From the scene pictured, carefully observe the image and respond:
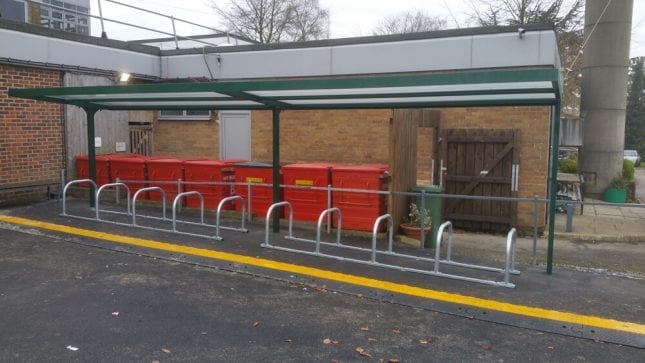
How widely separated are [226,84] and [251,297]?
8.50ft

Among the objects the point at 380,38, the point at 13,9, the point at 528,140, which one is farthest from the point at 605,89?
the point at 13,9

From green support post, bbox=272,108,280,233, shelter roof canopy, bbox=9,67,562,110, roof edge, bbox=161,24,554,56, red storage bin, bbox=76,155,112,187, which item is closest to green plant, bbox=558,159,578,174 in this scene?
roof edge, bbox=161,24,554,56

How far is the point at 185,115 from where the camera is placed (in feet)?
48.7

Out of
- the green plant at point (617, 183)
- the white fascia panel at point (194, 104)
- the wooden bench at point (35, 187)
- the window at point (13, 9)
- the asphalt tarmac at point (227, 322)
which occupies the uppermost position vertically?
the window at point (13, 9)

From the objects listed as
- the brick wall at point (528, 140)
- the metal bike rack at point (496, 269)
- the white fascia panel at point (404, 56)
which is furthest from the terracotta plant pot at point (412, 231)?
the white fascia panel at point (404, 56)

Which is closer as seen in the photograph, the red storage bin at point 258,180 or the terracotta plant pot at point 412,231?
the terracotta plant pot at point 412,231

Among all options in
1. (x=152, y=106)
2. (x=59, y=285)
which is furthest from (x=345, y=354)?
(x=152, y=106)

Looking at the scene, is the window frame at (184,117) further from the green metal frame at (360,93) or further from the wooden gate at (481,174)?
the wooden gate at (481,174)

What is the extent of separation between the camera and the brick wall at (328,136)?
40.7 feet

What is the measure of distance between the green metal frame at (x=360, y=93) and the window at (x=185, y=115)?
539cm

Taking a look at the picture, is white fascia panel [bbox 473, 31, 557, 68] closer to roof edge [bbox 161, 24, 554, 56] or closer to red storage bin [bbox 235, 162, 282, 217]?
roof edge [bbox 161, 24, 554, 56]

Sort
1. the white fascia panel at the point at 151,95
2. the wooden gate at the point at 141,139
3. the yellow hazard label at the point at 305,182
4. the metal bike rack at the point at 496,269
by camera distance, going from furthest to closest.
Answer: the wooden gate at the point at 141,139, the yellow hazard label at the point at 305,182, the white fascia panel at the point at 151,95, the metal bike rack at the point at 496,269

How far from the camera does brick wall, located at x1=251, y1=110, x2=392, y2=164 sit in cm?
1241

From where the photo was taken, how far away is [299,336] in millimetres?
4438
